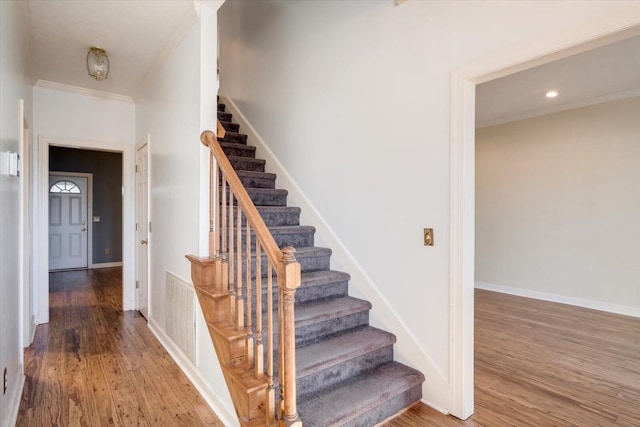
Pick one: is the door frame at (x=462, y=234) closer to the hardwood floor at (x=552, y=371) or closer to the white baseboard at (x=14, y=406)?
the hardwood floor at (x=552, y=371)

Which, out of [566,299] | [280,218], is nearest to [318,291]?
[280,218]

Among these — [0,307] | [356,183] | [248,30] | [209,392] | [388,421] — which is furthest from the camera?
[248,30]

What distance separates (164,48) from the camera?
113 inches

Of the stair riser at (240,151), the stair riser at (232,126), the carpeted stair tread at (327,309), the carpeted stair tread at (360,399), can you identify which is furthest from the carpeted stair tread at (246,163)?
the carpeted stair tread at (360,399)

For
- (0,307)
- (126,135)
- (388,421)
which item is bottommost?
(388,421)

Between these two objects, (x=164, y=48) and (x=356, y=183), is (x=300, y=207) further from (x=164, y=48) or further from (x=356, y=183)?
(x=164, y=48)

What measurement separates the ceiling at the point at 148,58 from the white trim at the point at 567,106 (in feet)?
0.03

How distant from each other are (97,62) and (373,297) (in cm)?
307

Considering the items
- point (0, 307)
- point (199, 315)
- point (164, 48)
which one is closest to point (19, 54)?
point (164, 48)

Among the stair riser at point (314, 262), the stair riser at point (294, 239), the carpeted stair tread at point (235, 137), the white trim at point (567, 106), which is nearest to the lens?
the stair riser at point (314, 262)

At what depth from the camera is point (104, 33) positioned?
2.64 metres

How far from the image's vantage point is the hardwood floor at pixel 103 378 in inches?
78.5

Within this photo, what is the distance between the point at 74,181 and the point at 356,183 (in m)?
7.14

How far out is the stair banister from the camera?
57.7 inches
